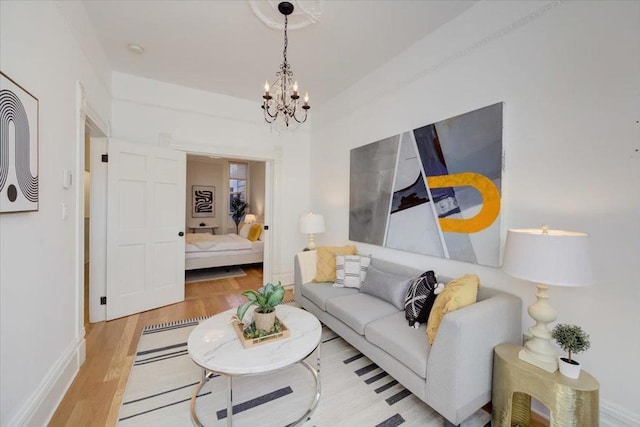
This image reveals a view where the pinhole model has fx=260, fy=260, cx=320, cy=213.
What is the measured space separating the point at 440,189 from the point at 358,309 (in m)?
1.28

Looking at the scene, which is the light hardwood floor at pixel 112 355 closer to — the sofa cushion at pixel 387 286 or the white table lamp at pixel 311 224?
the white table lamp at pixel 311 224

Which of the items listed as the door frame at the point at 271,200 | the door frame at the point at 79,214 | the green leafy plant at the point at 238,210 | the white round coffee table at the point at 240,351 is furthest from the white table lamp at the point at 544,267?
the green leafy plant at the point at 238,210

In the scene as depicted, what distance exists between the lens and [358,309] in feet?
7.40

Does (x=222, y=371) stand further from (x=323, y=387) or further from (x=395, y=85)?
(x=395, y=85)

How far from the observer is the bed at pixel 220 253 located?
15.4ft

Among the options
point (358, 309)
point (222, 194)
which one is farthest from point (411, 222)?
point (222, 194)

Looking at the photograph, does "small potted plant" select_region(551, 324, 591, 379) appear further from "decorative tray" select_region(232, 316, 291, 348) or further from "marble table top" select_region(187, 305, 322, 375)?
"decorative tray" select_region(232, 316, 291, 348)

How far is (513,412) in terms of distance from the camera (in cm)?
159

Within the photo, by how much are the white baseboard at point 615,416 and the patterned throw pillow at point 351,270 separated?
5.94ft

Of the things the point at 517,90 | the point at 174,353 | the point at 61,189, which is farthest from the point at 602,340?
the point at 61,189

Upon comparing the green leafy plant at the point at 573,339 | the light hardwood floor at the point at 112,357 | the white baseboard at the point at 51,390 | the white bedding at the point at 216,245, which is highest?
the green leafy plant at the point at 573,339

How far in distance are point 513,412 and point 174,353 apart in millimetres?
2617

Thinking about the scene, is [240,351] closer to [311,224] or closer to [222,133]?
[311,224]

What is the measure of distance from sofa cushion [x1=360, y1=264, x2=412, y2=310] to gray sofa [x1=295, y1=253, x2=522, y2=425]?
13cm
